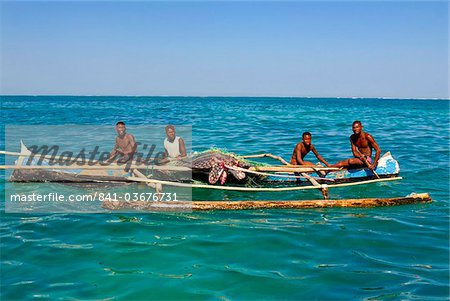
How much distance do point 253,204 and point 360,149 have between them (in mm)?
3653

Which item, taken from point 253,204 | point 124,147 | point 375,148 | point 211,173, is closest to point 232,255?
point 253,204

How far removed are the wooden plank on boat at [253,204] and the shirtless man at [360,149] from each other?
4.66ft

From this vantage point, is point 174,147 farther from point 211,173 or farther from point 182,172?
point 211,173

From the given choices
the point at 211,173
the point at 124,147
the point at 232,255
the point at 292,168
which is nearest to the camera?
the point at 232,255

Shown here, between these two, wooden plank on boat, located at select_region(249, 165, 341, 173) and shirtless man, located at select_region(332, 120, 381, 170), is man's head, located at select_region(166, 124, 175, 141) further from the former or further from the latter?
Answer: shirtless man, located at select_region(332, 120, 381, 170)

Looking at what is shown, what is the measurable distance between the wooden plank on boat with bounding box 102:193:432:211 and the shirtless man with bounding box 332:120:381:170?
142 cm

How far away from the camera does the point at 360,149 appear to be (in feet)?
31.4

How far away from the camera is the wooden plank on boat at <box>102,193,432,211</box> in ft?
22.9

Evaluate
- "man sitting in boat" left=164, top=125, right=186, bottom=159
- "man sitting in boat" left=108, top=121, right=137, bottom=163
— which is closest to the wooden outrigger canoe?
"man sitting in boat" left=108, top=121, right=137, bottom=163

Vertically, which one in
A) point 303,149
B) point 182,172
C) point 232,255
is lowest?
point 232,255

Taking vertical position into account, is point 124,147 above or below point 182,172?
above

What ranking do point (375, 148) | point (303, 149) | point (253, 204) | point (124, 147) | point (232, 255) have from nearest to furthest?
point (232, 255), point (253, 204), point (375, 148), point (124, 147), point (303, 149)

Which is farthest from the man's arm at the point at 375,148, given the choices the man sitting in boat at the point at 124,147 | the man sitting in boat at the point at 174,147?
the man sitting in boat at the point at 124,147

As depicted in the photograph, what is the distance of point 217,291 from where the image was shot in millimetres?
4711
